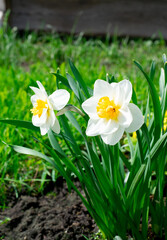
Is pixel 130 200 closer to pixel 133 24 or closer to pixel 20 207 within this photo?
pixel 20 207

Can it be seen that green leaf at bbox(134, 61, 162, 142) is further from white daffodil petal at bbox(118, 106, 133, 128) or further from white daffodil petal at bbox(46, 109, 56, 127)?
white daffodil petal at bbox(46, 109, 56, 127)

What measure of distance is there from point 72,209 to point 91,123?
2.49ft

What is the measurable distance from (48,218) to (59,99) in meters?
0.76

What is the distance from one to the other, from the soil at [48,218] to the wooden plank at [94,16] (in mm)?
3450

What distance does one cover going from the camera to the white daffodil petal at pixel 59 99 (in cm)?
100

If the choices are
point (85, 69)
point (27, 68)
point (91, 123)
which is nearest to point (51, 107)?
point (91, 123)

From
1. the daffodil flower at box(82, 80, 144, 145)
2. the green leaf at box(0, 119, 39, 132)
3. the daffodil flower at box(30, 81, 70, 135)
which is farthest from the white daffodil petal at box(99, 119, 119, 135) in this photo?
the green leaf at box(0, 119, 39, 132)

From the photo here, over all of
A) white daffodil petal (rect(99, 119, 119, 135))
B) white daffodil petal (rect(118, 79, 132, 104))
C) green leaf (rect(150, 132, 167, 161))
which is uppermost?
white daffodil petal (rect(118, 79, 132, 104))

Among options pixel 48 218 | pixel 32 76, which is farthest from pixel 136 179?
pixel 32 76

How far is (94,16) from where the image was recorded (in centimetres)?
477

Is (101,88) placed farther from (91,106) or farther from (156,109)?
(156,109)

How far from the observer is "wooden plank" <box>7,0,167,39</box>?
465 cm

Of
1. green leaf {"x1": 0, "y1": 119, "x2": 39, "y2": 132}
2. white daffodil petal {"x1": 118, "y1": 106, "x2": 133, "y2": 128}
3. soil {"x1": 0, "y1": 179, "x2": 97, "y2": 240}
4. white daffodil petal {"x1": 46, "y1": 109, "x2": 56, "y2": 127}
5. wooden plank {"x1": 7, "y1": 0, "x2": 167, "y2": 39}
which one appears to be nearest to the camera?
white daffodil petal {"x1": 118, "y1": 106, "x2": 133, "y2": 128}

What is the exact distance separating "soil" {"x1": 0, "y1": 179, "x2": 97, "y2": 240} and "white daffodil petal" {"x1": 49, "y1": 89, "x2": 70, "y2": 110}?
2.12 feet
